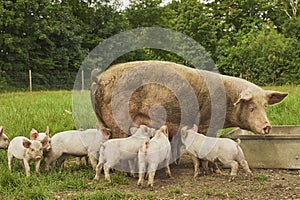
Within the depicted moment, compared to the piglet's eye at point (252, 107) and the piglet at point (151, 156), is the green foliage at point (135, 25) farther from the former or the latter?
the piglet at point (151, 156)

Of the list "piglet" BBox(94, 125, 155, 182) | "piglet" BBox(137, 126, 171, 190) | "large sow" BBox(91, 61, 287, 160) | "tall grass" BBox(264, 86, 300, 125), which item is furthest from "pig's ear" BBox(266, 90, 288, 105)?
"tall grass" BBox(264, 86, 300, 125)

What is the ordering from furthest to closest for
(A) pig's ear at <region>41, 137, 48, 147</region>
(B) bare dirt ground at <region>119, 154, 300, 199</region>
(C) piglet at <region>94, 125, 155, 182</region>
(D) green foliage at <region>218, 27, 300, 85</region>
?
(D) green foliage at <region>218, 27, 300, 85</region> < (A) pig's ear at <region>41, 137, 48, 147</region> < (C) piglet at <region>94, 125, 155, 182</region> < (B) bare dirt ground at <region>119, 154, 300, 199</region>

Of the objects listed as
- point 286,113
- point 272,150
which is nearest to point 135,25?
point 286,113

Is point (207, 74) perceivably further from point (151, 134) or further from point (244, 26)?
point (244, 26)

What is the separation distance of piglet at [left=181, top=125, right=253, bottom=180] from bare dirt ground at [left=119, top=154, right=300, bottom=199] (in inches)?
7.2

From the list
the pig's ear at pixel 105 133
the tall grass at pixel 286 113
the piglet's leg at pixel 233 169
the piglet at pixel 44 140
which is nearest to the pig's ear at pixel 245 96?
the piglet's leg at pixel 233 169

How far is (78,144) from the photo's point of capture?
582cm

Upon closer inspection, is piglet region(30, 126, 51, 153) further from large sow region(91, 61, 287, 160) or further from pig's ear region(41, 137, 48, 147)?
large sow region(91, 61, 287, 160)

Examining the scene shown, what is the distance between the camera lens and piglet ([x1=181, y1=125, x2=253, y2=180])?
5.49 m

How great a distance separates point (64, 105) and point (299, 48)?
76.2 ft

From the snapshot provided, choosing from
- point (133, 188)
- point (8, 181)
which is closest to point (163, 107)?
point (133, 188)

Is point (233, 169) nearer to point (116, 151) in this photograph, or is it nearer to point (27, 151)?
point (116, 151)

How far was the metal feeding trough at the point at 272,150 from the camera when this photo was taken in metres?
6.02

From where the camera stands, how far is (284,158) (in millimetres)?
6086
